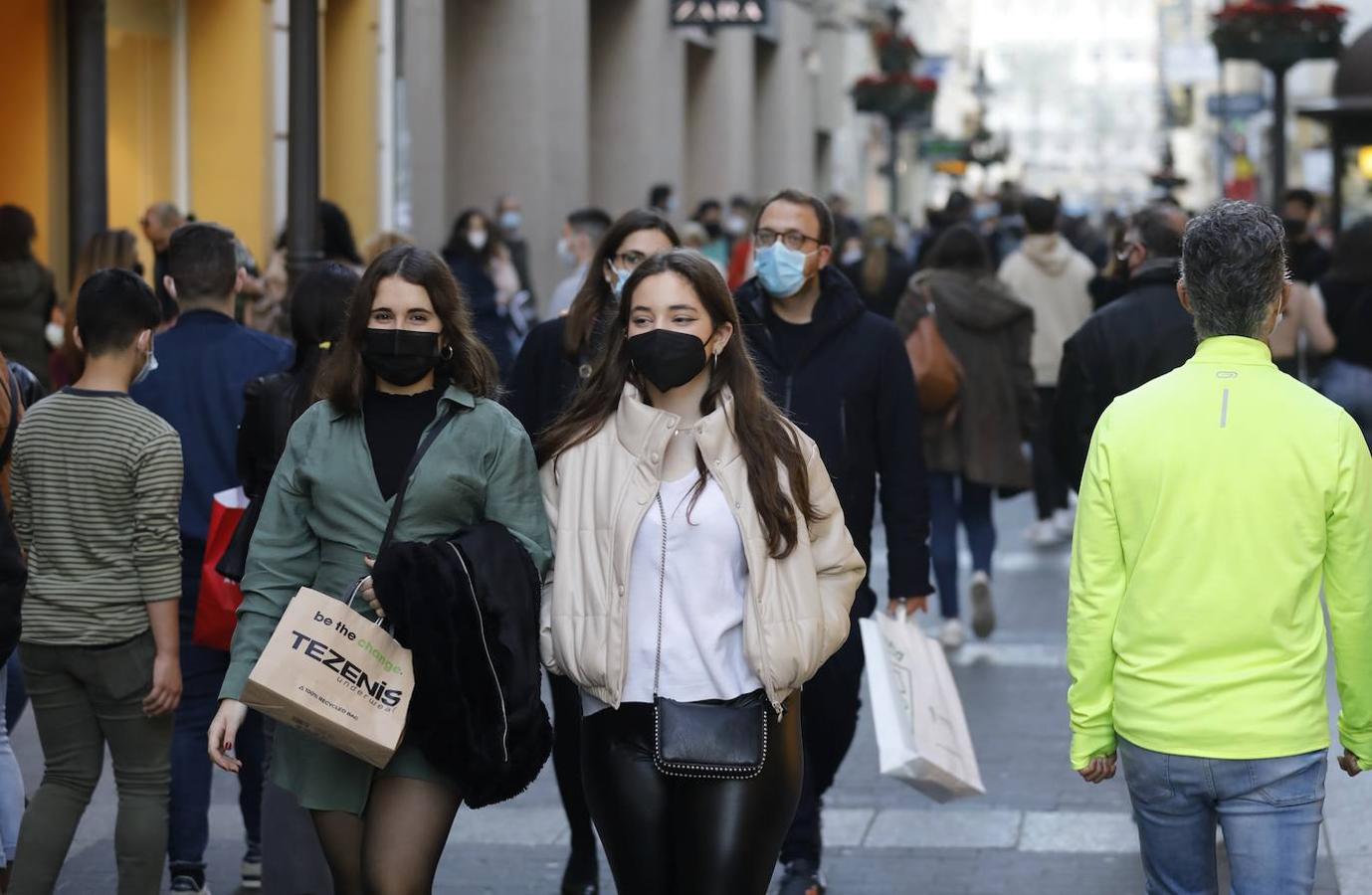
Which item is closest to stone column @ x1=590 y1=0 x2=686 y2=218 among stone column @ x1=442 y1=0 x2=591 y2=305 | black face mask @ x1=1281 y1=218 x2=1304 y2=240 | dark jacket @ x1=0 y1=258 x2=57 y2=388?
stone column @ x1=442 y1=0 x2=591 y2=305

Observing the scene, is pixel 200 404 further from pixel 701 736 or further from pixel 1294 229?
pixel 1294 229

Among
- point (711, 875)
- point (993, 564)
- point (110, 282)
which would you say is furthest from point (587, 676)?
point (993, 564)

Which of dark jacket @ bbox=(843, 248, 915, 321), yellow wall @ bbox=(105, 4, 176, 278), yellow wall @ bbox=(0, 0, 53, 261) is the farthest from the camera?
dark jacket @ bbox=(843, 248, 915, 321)

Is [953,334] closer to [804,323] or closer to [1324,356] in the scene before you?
[1324,356]

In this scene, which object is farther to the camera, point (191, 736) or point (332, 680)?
point (191, 736)

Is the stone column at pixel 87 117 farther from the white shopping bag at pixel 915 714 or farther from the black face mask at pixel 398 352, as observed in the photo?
the black face mask at pixel 398 352

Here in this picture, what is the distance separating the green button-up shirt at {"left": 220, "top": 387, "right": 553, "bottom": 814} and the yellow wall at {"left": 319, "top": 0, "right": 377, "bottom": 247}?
1387 cm

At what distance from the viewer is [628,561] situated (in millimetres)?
4574

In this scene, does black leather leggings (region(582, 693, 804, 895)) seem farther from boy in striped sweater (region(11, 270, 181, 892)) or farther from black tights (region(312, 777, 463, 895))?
boy in striped sweater (region(11, 270, 181, 892))

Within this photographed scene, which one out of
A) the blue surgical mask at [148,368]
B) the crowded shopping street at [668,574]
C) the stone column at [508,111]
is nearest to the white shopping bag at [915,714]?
the crowded shopping street at [668,574]

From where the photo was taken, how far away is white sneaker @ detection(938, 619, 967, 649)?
10961mm

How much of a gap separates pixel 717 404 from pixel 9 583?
61.6 inches

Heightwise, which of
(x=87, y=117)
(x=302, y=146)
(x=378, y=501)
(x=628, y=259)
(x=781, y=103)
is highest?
(x=781, y=103)

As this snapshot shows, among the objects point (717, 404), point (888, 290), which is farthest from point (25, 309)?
point (717, 404)
